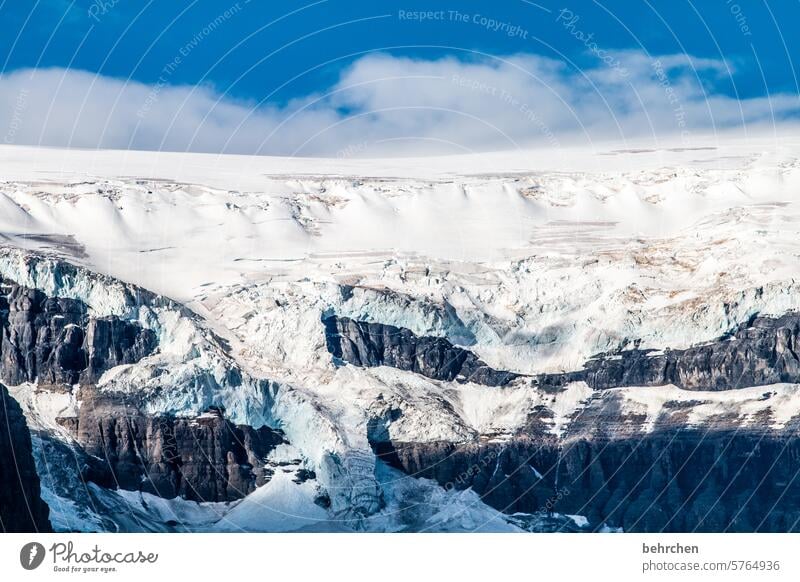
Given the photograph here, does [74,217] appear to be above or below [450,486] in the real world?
above

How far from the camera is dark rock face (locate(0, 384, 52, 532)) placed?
357ft

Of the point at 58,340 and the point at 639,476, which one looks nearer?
the point at 58,340

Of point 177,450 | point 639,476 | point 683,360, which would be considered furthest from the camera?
point 683,360

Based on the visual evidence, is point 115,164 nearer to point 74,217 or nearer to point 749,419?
point 74,217

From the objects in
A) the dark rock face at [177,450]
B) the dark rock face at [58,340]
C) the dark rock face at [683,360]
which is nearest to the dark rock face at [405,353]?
the dark rock face at [683,360]

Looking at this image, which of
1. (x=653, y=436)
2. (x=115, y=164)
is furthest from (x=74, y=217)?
(x=653, y=436)

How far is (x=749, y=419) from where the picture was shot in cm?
13212

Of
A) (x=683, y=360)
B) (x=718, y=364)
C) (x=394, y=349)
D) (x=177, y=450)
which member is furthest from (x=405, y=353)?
(x=718, y=364)

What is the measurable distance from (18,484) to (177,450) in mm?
14661

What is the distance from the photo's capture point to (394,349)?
13425 cm

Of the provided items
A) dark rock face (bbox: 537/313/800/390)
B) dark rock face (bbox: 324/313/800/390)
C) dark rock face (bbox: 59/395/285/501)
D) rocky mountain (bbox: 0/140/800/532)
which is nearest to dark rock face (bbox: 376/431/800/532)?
rocky mountain (bbox: 0/140/800/532)

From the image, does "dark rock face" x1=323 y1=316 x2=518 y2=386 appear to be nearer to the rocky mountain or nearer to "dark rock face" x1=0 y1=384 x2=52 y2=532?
the rocky mountain

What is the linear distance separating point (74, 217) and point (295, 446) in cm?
2630

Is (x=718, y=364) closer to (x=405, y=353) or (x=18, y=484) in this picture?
(x=405, y=353)
